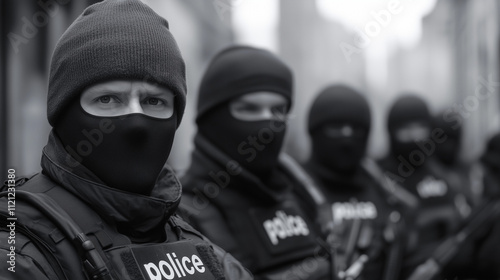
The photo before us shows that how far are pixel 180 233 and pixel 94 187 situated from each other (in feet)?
1.34

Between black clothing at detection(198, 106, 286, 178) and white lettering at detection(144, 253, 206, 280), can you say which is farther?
black clothing at detection(198, 106, 286, 178)

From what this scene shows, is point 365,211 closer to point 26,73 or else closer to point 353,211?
point 353,211

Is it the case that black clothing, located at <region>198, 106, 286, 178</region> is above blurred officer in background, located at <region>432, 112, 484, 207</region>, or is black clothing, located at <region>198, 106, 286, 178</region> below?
above

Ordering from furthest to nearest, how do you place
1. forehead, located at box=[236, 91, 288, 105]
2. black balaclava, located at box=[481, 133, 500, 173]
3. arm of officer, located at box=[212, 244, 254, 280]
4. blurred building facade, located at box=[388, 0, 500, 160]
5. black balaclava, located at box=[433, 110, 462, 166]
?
1. blurred building facade, located at box=[388, 0, 500, 160]
2. black balaclava, located at box=[433, 110, 462, 166]
3. black balaclava, located at box=[481, 133, 500, 173]
4. forehead, located at box=[236, 91, 288, 105]
5. arm of officer, located at box=[212, 244, 254, 280]

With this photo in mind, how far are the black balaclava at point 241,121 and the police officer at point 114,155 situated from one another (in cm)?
131

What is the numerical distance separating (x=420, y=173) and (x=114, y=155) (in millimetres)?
4844

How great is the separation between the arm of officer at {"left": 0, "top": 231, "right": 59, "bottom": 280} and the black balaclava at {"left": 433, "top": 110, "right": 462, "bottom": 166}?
305 inches

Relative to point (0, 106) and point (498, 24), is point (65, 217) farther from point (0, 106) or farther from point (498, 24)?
point (498, 24)

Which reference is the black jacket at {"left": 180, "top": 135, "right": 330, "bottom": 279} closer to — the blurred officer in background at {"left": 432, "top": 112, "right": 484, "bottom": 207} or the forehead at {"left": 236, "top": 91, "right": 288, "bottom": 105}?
the forehead at {"left": 236, "top": 91, "right": 288, "bottom": 105}

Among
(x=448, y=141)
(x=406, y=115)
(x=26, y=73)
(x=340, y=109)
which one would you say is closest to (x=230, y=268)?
(x=340, y=109)

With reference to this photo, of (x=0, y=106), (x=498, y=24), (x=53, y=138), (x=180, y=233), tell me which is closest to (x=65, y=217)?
(x=53, y=138)

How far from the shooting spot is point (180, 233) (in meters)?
2.36

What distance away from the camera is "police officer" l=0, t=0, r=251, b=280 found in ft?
6.48

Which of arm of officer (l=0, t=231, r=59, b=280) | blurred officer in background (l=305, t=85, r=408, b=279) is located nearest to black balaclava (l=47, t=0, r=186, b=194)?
arm of officer (l=0, t=231, r=59, b=280)
